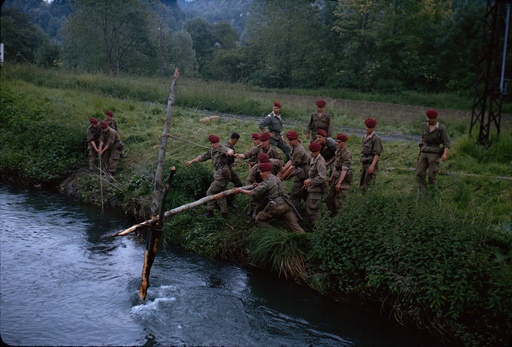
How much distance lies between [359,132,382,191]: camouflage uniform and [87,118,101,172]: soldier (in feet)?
27.4

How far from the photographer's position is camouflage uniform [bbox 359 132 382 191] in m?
11.6

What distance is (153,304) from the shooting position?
9.31 m

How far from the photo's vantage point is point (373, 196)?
10.5 meters

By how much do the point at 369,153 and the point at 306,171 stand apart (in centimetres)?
149

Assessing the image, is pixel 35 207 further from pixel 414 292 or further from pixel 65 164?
pixel 414 292

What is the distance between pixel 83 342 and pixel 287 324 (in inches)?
135

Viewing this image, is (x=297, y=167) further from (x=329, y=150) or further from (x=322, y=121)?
(x=322, y=121)

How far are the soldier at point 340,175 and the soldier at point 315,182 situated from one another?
46 cm

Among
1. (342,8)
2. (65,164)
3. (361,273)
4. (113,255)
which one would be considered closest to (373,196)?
(361,273)

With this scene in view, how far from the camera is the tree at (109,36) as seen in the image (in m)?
Answer: 40.5

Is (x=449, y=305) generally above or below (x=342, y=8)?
below

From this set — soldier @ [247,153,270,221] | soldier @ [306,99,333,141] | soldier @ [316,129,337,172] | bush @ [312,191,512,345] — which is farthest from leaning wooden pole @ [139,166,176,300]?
soldier @ [306,99,333,141]

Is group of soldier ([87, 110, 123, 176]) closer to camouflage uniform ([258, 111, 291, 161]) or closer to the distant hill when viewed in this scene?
camouflage uniform ([258, 111, 291, 161])

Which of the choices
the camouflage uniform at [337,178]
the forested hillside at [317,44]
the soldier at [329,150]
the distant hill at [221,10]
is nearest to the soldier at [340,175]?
the camouflage uniform at [337,178]
